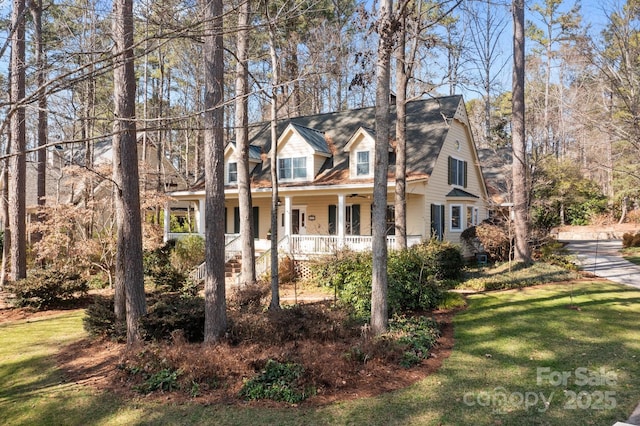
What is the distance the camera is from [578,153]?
36.1 metres

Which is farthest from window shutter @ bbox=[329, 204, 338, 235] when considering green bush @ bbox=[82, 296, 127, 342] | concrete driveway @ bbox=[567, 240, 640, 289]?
green bush @ bbox=[82, 296, 127, 342]

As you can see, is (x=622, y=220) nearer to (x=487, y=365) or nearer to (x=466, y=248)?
(x=466, y=248)

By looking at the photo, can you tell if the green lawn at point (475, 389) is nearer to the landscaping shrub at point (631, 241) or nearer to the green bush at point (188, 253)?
the green bush at point (188, 253)

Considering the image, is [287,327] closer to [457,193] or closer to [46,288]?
[46,288]

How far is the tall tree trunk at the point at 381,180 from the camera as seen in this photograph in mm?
7312

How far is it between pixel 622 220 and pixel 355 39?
28.7 metres

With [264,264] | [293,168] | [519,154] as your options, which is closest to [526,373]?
[264,264]

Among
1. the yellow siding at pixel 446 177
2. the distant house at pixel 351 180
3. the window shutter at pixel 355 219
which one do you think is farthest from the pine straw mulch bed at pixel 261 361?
the window shutter at pixel 355 219

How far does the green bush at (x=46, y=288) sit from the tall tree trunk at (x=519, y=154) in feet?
49.1

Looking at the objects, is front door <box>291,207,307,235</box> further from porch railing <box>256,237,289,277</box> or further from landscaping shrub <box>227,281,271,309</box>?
landscaping shrub <box>227,281,271,309</box>

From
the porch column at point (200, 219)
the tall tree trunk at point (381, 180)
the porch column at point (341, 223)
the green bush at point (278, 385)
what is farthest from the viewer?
the porch column at point (200, 219)

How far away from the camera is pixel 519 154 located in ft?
49.8

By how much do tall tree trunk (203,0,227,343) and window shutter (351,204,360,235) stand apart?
12.1 metres

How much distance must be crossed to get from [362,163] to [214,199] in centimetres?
1123
